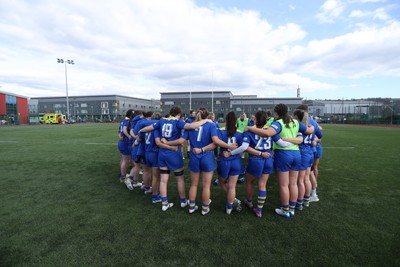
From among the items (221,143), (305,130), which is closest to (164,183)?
(221,143)

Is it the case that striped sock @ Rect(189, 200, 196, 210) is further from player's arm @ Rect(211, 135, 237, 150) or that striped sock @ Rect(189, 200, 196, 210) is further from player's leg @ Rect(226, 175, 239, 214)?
player's arm @ Rect(211, 135, 237, 150)

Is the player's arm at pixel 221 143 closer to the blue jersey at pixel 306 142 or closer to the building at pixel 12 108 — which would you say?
the blue jersey at pixel 306 142

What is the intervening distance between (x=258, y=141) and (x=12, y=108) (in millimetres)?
67268

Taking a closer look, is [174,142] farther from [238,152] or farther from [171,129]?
[238,152]

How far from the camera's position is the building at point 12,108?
4709cm

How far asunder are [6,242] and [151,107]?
328 feet

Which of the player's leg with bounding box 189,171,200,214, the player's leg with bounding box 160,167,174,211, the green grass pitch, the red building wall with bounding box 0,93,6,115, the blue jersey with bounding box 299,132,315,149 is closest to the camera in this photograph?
the green grass pitch

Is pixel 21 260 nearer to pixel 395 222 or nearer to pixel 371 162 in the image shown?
pixel 395 222

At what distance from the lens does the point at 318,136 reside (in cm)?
434

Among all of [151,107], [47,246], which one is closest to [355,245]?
[47,246]

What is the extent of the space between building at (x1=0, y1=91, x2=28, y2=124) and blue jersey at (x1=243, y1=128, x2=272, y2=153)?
59.1 meters

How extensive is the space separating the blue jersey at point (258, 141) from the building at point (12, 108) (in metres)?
59.1

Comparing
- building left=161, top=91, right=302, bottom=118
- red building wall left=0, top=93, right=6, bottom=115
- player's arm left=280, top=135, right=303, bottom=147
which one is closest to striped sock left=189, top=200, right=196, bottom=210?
player's arm left=280, top=135, right=303, bottom=147

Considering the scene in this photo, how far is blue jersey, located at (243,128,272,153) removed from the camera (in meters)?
3.59
